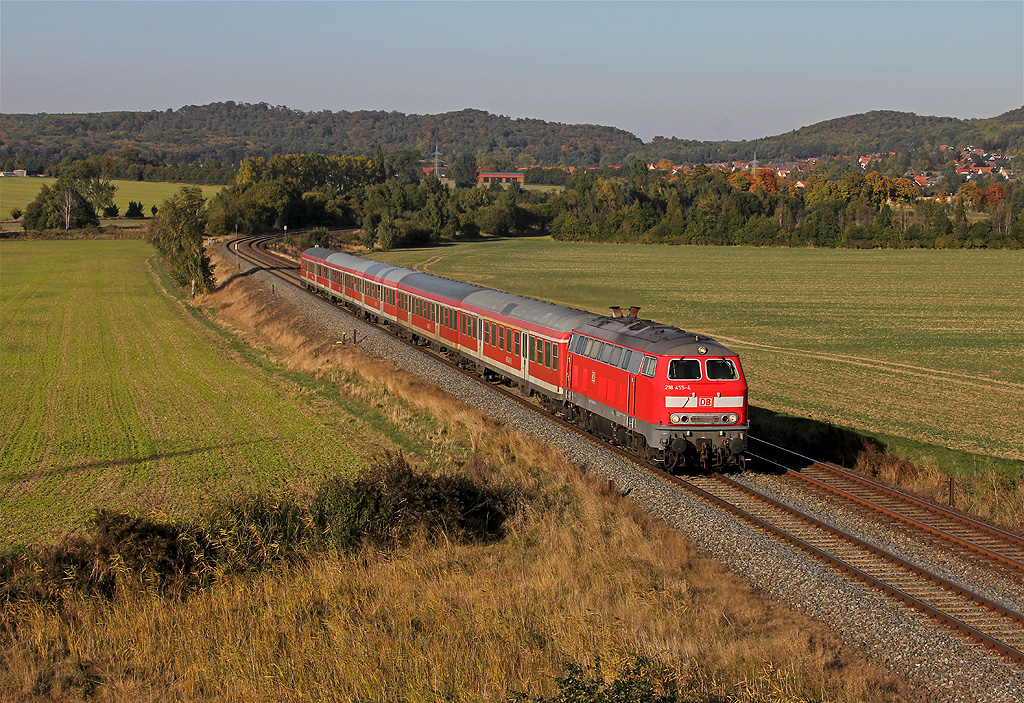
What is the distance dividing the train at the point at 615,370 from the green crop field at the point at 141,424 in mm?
5815

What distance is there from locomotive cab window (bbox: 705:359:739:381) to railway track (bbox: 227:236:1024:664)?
2541 mm

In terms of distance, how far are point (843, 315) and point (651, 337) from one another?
142 feet

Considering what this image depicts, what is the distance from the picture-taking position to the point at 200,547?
619 inches

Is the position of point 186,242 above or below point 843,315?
above

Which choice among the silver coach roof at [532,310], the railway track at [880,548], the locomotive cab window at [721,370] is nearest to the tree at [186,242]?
the silver coach roof at [532,310]

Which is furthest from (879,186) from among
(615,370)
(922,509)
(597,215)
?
(922,509)

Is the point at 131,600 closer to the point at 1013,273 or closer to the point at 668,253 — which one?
the point at 1013,273

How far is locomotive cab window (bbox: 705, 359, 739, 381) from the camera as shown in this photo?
847 inches

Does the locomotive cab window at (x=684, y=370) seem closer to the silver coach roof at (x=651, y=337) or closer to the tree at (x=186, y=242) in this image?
the silver coach roof at (x=651, y=337)

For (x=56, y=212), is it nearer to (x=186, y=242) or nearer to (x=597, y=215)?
(x=186, y=242)

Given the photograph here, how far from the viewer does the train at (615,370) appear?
21.4m

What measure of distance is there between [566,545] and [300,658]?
6238 millimetres

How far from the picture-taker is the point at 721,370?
21625 mm

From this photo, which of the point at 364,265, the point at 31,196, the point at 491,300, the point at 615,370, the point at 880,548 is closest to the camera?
the point at 880,548
